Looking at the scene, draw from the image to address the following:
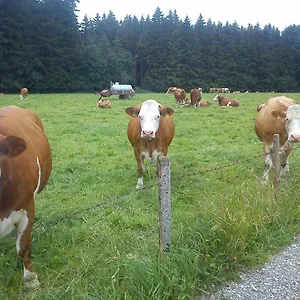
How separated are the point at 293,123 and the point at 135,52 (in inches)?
2280

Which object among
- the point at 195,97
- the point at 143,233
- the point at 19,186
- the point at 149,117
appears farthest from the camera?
the point at 195,97

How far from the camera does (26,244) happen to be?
3.68 m

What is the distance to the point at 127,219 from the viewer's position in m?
5.11

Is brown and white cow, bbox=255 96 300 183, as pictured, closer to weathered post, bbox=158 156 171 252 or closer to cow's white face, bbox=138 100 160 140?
cow's white face, bbox=138 100 160 140

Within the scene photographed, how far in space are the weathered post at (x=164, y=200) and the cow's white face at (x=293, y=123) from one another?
3.64 meters

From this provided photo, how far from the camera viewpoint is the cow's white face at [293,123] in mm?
6359

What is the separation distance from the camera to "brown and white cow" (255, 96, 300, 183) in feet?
21.4

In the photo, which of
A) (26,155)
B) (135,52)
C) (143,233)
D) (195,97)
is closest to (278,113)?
(143,233)

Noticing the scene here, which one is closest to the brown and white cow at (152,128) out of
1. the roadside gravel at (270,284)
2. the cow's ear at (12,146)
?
the roadside gravel at (270,284)

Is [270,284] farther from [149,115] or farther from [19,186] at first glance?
[149,115]

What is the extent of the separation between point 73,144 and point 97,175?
3194mm

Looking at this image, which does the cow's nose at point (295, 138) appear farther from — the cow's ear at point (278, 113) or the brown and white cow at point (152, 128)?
the brown and white cow at point (152, 128)

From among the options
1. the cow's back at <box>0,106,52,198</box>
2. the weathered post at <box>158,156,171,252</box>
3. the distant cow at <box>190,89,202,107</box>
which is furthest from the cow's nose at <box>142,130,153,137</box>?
the distant cow at <box>190,89,202,107</box>

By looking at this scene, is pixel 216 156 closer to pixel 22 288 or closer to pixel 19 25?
pixel 22 288
